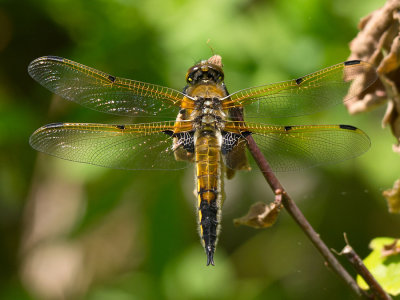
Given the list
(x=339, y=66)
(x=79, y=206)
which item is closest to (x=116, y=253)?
(x=79, y=206)

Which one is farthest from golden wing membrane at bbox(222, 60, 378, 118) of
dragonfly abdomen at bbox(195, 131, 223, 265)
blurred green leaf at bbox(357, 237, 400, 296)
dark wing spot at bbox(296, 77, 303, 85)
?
blurred green leaf at bbox(357, 237, 400, 296)

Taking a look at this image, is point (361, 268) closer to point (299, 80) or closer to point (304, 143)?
point (304, 143)

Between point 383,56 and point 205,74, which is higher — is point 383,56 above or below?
below

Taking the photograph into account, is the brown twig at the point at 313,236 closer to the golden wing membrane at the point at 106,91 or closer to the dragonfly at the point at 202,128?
the dragonfly at the point at 202,128

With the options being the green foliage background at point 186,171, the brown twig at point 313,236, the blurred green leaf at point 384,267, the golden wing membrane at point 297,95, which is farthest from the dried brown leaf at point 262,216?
the green foliage background at point 186,171

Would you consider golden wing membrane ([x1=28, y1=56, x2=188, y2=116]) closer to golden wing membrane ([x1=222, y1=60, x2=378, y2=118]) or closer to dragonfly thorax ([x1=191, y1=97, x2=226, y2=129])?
dragonfly thorax ([x1=191, y1=97, x2=226, y2=129])

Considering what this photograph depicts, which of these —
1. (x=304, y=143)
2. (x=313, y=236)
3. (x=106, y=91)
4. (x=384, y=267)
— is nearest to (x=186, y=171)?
(x=106, y=91)

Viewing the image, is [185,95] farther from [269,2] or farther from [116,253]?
[116,253]
